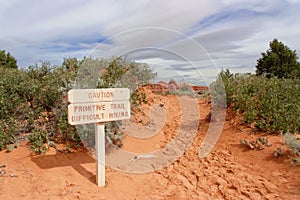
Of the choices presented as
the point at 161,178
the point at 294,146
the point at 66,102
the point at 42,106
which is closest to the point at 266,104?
the point at 294,146

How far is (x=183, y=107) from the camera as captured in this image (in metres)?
7.50

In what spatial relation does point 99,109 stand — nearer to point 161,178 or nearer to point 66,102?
point 161,178

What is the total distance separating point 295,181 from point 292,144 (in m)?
0.53

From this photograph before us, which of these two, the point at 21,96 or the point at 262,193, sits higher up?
the point at 21,96

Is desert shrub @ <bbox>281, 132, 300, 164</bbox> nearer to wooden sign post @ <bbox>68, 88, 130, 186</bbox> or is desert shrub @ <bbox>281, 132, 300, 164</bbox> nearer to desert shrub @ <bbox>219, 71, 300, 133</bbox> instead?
desert shrub @ <bbox>219, 71, 300, 133</bbox>

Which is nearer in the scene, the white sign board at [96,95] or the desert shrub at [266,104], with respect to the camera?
the white sign board at [96,95]

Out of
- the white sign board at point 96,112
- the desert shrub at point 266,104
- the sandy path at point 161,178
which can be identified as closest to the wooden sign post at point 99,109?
the white sign board at point 96,112

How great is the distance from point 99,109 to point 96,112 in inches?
2.2

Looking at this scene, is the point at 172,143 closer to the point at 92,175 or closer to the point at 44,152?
the point at 92,175

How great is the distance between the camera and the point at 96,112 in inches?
128

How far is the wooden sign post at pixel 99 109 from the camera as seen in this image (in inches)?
122

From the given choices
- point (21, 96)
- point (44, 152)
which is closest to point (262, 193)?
point (44, 152)

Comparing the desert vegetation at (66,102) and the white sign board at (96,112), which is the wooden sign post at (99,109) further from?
the desert vegetation at (66,102)

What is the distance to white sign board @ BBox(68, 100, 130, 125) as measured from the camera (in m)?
3.09
